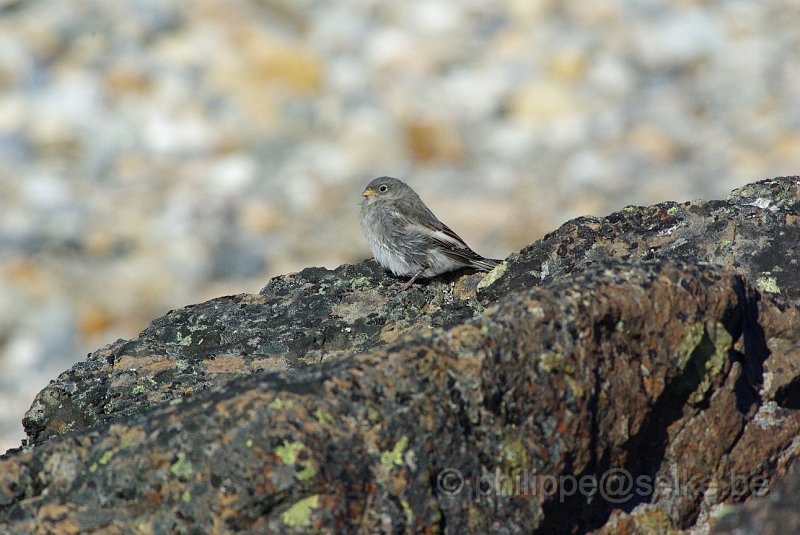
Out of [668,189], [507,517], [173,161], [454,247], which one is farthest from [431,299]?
[173,161]

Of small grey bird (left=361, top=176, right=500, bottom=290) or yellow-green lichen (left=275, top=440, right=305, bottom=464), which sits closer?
yellow-green lichen (left=275, top=440, right=305, bottom=464)

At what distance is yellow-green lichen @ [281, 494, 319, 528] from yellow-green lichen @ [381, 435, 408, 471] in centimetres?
25

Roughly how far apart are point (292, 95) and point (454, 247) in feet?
20.8

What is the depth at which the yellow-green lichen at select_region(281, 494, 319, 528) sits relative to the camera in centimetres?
364

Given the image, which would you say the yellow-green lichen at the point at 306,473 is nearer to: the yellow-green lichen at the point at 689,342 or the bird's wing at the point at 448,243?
the yellow-green lichen at the point at 689,342

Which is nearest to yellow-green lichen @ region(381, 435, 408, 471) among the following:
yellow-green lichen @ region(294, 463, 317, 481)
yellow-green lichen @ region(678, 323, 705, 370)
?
yellow-green lichen @ region(294, 463, 317, 481)

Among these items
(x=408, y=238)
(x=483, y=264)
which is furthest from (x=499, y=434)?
(x=408, y=238)

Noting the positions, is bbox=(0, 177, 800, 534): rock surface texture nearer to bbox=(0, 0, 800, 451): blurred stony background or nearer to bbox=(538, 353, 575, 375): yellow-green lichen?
bbox=(538, 353, 575, 375): yellow-green lichen

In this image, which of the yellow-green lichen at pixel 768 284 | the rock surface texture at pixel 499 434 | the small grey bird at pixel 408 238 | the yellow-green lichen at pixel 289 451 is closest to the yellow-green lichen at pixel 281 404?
the rock surface texture at pixel 499 434

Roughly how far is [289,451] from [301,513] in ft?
0.65

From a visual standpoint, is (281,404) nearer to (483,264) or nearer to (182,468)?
(182,468)

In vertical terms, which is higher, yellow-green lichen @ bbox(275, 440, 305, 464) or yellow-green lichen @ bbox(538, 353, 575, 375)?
yellow-green lichen @ bbox(538, 353, 575, 375)

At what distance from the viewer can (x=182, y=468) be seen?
3.75 metres

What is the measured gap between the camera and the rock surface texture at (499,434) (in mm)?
3717
